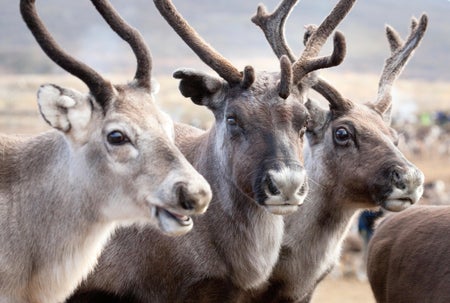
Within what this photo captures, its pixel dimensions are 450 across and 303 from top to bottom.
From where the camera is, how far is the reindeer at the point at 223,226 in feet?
28.0

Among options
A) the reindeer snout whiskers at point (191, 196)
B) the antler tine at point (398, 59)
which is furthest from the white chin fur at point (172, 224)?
the antler tine at point (398, 59)

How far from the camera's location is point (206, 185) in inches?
276

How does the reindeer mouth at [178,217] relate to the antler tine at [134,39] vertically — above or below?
below

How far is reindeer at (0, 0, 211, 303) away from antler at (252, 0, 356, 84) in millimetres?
1905

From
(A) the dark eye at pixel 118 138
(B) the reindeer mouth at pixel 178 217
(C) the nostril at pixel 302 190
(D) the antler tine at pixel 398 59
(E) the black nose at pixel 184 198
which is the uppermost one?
(E) the black nose at pixel 184 198

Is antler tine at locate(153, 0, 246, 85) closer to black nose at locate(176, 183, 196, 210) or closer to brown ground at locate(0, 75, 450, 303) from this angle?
black nose at locate(176, 183, 196, 210)

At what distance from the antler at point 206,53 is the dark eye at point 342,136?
1.30 m

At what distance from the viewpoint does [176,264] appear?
865cm

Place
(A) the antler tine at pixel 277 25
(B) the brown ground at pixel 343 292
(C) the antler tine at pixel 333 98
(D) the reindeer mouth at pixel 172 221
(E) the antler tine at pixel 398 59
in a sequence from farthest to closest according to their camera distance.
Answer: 1. (B) the brown ground at pixel 343 292
2. (E) the antler tine at pixel 398 59
3. (A) the antler tine at pixel 277 25
4. (C) the antler tine at pixel 333 98
5. (D) the reindeer mouth at pixel 172 221

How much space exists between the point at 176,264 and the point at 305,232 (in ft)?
5.13

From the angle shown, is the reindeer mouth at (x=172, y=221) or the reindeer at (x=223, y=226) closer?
the reindeer mouth at (x=172, y=221)

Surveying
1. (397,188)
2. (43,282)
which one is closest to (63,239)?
(43,282)

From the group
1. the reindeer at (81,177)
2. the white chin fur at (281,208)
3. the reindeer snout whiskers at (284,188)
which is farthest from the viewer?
the white chin fur at (281,208)

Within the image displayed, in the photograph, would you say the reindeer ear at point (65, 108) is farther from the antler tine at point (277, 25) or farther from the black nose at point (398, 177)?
the antler tine at point (277, 25)
